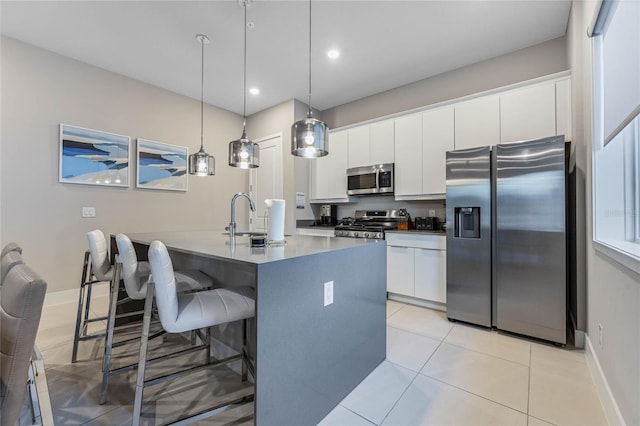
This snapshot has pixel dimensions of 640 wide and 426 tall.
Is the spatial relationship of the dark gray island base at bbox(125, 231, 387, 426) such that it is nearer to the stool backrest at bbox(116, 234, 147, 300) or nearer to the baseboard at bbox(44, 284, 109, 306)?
the stool backrest at bbox(116, 234, 147, 300)

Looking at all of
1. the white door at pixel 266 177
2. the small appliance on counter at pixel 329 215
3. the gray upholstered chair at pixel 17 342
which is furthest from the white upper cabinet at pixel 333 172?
the gray upholstered chair at pixel 17 342

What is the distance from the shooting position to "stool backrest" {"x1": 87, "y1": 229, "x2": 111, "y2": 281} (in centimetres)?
197

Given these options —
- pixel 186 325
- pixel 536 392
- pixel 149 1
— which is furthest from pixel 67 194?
pixel 536 392

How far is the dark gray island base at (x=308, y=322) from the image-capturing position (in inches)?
47.9

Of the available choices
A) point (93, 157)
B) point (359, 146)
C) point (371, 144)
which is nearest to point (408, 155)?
point (371, 144)

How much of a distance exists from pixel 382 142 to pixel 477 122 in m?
1.16

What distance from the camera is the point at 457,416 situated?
1.53 meters

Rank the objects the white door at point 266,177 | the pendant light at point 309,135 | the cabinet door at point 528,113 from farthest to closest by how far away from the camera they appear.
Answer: the white door at point 266,177, the cabinet door at point 528,113, the pendant light at point 309,135

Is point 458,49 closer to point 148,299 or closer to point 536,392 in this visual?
point 536,392

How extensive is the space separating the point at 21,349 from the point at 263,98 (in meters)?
4.30

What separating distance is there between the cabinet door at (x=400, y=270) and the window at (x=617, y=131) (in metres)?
1.69

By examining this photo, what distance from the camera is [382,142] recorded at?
12.7 feet

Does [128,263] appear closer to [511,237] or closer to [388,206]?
[511,237]

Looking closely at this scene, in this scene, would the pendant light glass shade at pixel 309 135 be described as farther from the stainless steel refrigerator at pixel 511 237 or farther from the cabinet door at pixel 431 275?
the cabinet door at pixel 431 275
